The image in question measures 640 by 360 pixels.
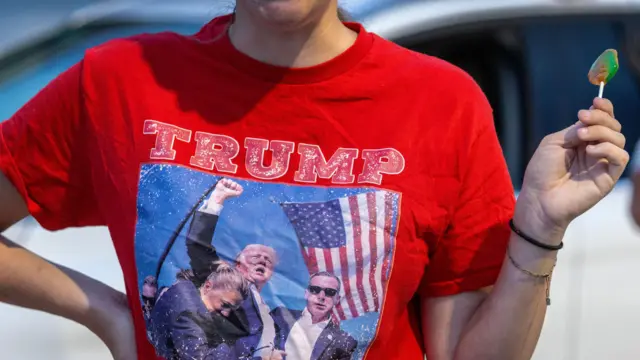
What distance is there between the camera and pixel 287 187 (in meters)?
1.56

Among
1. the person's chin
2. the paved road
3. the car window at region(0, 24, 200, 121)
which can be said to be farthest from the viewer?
the paved road

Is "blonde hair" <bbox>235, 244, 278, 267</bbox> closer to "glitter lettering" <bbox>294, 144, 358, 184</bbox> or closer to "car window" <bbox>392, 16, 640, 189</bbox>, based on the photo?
"glitter lettering" <bbox>294, 144, 358, 184</bbox>

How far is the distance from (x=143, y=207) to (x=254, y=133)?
0.70 ft

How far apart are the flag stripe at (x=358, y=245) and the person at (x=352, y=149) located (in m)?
0.02

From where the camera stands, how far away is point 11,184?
175 cm

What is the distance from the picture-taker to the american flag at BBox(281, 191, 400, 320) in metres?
1.55

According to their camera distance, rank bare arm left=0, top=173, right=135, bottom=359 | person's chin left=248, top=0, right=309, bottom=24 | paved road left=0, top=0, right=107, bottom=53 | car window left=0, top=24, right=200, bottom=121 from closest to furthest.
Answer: person's chin left=248, top=0, right=309, bottom=24, bare arm left=0, top=173, right=135, bottom=359, car window left=0, top=24, right=200, bottom=121, paved road left=0, top=0, right=107, bottom=53

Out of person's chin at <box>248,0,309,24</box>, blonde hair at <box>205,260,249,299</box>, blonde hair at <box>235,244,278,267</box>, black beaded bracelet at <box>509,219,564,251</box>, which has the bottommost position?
blonde hair at <box>205,260,249,299</box>

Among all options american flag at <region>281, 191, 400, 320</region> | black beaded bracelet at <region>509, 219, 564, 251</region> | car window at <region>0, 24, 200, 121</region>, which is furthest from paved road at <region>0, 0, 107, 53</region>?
black beaded bracelet at <region>509, 219, 564, 251</region>

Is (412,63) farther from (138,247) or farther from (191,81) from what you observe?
(138,247)

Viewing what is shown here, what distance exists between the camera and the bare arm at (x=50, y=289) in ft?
5.98

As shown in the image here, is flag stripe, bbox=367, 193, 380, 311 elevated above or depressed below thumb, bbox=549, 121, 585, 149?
below

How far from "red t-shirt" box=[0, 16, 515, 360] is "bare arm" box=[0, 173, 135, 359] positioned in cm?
15

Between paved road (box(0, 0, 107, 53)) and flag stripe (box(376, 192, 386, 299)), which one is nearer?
flag stripe (box(376, 192, 386, 299))
